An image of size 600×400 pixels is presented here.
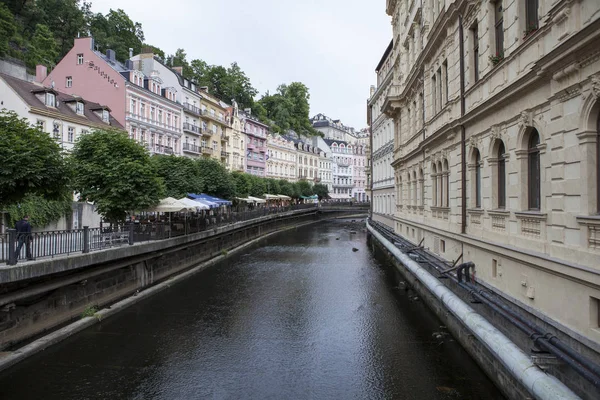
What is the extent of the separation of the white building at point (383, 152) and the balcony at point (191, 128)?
846 inches

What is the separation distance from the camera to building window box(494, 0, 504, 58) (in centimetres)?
1175

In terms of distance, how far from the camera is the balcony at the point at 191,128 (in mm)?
53031

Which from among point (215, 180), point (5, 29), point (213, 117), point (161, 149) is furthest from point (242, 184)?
point (5, 29)

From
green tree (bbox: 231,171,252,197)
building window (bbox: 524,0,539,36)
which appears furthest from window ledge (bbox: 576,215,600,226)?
green tree (bbox: 231,171,252,197)

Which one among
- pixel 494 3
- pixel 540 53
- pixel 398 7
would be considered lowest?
pixel 540 53

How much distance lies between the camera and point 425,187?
845 inches

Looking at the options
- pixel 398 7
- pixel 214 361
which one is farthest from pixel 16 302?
pixel 398 7

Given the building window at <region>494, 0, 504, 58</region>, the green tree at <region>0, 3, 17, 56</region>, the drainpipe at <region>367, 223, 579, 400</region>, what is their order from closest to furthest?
the drainpipe at <region>367, 223, 579, 400</region>, the building window at <region>494, 0, 504, 58</region>, the green tree at <region>0, 3, 17, 56</region>

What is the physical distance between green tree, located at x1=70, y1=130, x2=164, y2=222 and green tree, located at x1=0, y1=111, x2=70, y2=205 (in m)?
5.47

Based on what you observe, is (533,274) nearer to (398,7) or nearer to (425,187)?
(425,187)

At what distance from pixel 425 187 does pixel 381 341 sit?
10073 mm

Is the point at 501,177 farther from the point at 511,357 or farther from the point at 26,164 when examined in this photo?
the point at 26,164

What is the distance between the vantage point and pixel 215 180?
38.4m

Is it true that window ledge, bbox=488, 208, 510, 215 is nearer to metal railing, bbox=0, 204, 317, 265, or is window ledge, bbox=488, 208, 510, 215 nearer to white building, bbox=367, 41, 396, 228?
metal railing, bbox=0, 204, 317, 265
